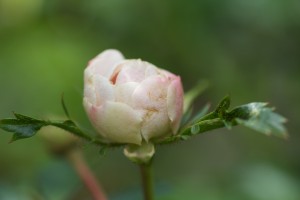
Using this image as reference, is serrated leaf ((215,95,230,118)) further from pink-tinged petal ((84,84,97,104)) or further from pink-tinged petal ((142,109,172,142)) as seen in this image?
pink-tinged petal ((84,84,97,104))

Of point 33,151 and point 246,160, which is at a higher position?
point 246,160

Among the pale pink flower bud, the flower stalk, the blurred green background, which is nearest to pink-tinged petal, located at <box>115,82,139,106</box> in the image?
the pale pink flower bud

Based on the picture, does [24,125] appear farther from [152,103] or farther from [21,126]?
[152,103]

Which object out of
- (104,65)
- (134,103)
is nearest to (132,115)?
(134,103)

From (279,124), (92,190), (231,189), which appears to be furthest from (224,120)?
(231,189)

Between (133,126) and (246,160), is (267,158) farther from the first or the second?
(133,126)

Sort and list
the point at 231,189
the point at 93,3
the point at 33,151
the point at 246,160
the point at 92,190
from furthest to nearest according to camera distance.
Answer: the point at 33,151 < the point at 93,3 < the point at 246,160 < the point at 231,189 < the point at 92,190
